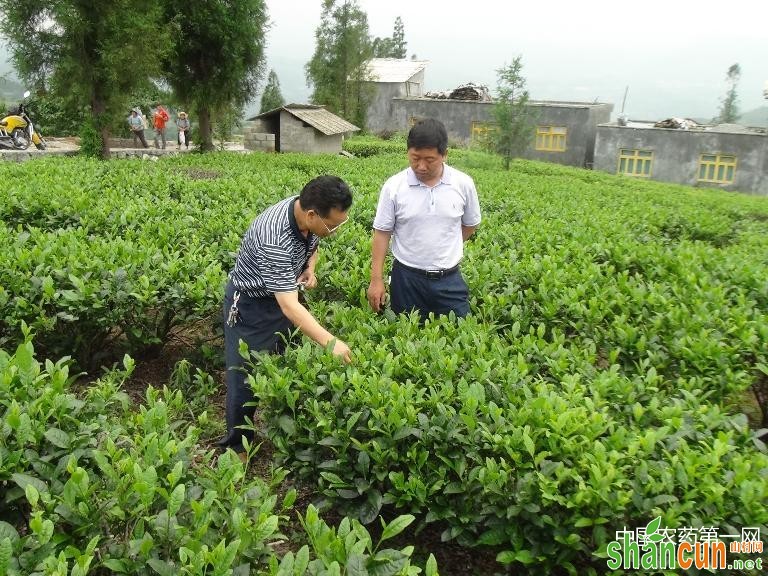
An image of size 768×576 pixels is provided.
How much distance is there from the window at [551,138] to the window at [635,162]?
3310mm

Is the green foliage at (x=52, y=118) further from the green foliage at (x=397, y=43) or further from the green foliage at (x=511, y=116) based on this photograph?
the green foliage at (x=397, y=43)

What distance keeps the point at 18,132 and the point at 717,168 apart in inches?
1151

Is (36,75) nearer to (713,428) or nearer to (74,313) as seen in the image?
(74,313)

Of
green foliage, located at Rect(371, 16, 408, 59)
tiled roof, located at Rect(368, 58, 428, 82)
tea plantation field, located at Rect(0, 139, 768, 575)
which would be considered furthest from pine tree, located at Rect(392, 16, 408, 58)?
tea plantation field, located at Rect(0, 139, 768, 575)

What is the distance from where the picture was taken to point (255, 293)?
3379mm

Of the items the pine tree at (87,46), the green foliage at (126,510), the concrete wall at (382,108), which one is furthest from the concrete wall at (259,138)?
the green foliage at (126,510)

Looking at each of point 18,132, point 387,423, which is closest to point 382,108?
point 18,132

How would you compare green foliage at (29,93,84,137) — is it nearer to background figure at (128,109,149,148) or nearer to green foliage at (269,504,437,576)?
background figure at (128,109,149,148)

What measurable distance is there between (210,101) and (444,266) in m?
17.8

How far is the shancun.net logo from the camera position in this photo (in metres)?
2.18

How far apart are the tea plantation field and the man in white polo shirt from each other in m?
0.27

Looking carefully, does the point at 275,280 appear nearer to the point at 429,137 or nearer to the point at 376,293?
the point at 376,293

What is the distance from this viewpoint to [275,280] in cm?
316

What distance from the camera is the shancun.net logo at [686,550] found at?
2182 millimetres
